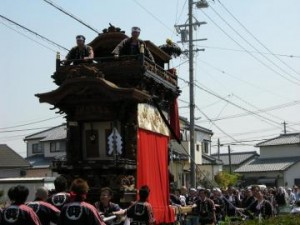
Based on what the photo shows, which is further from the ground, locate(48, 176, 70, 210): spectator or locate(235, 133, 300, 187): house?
locate(235, 133, 300, 187): house

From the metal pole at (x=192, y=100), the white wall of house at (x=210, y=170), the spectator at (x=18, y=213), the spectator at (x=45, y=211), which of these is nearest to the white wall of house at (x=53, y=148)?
the white wall of house at (x=210, y=170)

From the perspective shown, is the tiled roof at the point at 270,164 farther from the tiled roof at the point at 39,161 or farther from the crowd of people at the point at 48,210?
the crowd of people at the point at 48,210

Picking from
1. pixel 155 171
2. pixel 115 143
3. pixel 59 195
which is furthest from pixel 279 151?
pixel 59 195

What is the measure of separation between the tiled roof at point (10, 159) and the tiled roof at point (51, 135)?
3680 millimetres

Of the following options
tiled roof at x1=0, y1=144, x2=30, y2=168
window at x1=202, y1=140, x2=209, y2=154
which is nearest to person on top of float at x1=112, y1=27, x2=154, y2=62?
tiled roof at x1=0, y1=144, x2=30, y2=168

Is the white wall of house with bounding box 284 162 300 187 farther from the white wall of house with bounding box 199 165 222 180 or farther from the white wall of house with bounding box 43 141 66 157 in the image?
the white wall of house with bounding box 43 141 66 157

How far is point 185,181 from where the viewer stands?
145 ft

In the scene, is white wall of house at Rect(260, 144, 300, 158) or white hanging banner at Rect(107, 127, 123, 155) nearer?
white hanging banner at Rect(107, 127, 123, 155)

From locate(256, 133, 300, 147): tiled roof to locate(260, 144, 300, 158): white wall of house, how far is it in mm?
373

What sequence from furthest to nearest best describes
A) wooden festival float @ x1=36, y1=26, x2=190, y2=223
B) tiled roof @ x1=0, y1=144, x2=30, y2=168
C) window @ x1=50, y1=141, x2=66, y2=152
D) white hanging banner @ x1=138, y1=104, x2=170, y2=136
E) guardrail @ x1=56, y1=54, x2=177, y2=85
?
window @ x1=50, y1=141, x2=66, y2=152
tiled roof @ x1=0, y1=144, x2=30, y2=168
white hanging banner @ x1=138, y1=104, x2=170, y2=136
guardrail @ x1=56, y1=54, x2=177, y2=85
wooden festival float @ x1=36, y1=26, x2=190, y2=223

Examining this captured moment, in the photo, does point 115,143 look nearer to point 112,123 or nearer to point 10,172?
point 112,123

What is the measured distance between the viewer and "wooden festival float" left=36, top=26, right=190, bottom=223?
40.3 feet

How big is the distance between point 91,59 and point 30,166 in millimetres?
33730

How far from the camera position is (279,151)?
53.8m
